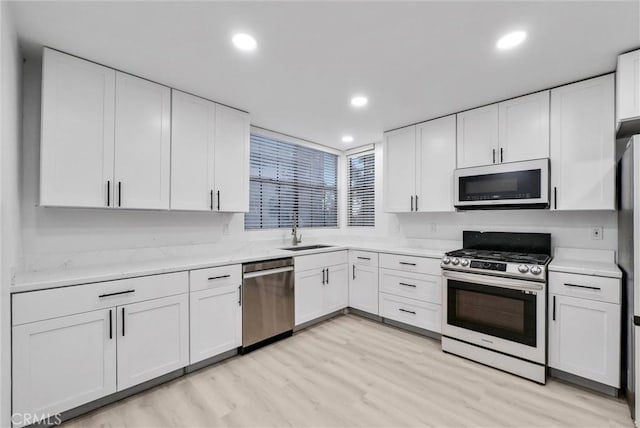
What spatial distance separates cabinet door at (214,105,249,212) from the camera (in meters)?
2.82

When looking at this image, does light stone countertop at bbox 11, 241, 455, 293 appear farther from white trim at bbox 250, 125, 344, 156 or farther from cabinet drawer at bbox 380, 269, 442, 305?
white trim at bbox 250, 125, 344, 156

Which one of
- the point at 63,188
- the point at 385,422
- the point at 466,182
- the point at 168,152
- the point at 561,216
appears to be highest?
the point at 168,152

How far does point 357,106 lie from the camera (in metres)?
2.92

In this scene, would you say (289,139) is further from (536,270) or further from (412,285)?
(536,270)

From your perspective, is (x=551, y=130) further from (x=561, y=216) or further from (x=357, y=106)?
(x=357, y=106)

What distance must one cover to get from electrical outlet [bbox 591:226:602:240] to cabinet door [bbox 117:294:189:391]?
361 centimetres

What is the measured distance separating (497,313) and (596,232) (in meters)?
1.17

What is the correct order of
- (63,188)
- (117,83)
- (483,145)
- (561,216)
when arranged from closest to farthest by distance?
(63,188) → (117,83) → (561,216) → (483,145)

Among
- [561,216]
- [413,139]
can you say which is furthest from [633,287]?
[413,139]

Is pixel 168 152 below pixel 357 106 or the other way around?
below

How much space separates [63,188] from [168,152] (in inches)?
30.6

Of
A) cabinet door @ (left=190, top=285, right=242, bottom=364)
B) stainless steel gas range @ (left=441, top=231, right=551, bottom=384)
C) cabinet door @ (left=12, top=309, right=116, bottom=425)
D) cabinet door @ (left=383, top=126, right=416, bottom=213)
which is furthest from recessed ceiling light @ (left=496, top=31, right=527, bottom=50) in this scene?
cabinet door @ (left=12, top=309, right=116, bottom=425)

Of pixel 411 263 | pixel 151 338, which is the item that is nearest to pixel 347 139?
pixel 411 263

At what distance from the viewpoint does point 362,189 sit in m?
4.54
